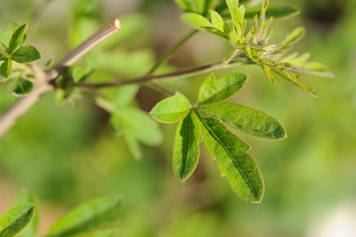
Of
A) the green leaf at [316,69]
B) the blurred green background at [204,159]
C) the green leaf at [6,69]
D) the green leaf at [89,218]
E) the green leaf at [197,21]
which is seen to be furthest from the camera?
the blurred green background at [204,159]

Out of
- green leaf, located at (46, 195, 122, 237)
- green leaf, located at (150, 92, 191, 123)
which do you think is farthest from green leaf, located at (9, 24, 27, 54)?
green leaf, located at (46, 195, 122, 237)

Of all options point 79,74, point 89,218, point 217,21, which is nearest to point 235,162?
point 217,21

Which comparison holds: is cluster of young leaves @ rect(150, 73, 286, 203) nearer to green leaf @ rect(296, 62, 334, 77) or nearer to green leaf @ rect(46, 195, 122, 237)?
green leaf @ rect(296, 62, 334, 77)

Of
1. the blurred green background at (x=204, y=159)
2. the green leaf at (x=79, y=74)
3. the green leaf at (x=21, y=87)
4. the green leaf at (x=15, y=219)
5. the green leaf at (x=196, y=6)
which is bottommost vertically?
the blurred green background at (x=204, y=159)

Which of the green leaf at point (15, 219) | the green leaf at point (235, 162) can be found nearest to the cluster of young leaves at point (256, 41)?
the green leaf at point (235, 162)

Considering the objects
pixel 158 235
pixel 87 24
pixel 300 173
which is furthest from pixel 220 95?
pixel 300 173

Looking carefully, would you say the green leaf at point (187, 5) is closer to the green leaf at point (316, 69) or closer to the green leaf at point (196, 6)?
the green leaf at point (196, 6)
